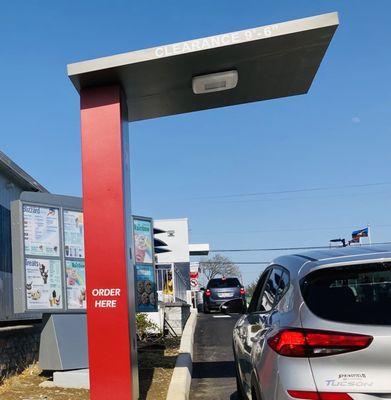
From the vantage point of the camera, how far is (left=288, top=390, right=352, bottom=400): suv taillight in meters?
3.18

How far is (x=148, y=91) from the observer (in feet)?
23.1

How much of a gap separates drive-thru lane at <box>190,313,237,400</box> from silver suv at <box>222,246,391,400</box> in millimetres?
3857

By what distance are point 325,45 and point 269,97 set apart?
1.53m

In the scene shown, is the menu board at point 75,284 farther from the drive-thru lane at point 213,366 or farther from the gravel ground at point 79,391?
the drive-thru lane at point 213,366

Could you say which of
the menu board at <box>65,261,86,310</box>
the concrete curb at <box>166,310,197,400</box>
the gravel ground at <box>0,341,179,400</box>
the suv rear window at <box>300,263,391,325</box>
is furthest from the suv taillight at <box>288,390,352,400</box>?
the menu board at <box>65,261,86,310</box>

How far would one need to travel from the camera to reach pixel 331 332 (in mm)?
3330

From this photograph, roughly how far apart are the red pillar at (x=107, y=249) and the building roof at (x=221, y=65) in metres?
0.39

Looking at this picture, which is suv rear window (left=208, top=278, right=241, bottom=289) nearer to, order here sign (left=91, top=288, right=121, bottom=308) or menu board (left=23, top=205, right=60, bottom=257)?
menu board (left=23, top=205, right=60, bottom=257)

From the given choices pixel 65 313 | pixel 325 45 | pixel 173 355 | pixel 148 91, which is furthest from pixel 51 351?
pixel 325 45

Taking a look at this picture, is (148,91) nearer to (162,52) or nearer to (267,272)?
(162,52)

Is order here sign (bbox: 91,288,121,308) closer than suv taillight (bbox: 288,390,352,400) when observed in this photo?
No

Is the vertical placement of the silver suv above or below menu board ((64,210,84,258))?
below

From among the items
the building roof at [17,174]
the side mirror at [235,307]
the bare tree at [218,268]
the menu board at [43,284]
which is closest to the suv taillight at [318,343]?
the side mirror at [235,307]

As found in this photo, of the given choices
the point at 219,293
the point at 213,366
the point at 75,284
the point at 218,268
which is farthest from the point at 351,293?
the point at 218,268
